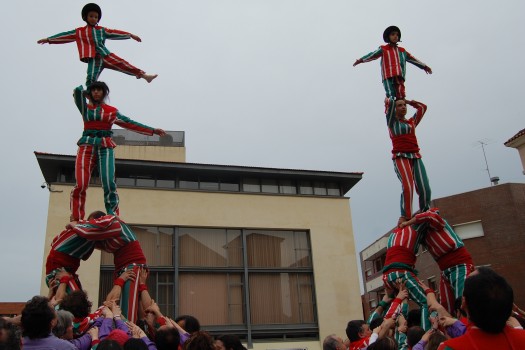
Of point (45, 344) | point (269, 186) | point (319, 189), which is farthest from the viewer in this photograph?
point (319, 189)

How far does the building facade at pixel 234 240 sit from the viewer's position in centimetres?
2341

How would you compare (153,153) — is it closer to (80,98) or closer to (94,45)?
(94,45)

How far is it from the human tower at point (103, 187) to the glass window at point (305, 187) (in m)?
18.7

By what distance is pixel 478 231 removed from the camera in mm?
36875

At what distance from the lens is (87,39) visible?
29.1 feet

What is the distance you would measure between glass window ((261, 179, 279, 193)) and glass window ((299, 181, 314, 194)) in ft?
4.16

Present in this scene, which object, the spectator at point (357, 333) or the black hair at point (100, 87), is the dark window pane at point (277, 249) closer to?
the black hair at point (100, 87)

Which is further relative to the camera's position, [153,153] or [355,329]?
[153,153]

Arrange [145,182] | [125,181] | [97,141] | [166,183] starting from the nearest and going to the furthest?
1. [97,141]
2. [125,181]
3. [145,182]
4. [166,183]

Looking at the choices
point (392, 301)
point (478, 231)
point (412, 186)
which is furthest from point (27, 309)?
point (478, 231)

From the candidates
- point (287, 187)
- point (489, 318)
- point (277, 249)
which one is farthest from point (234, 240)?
point (489, 318)

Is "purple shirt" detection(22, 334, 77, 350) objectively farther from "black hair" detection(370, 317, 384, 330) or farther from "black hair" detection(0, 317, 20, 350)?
"black hair" detection(370, 317, 384, 330)

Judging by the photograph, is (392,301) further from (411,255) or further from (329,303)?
(329,303)

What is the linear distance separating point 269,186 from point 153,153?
235 inches
